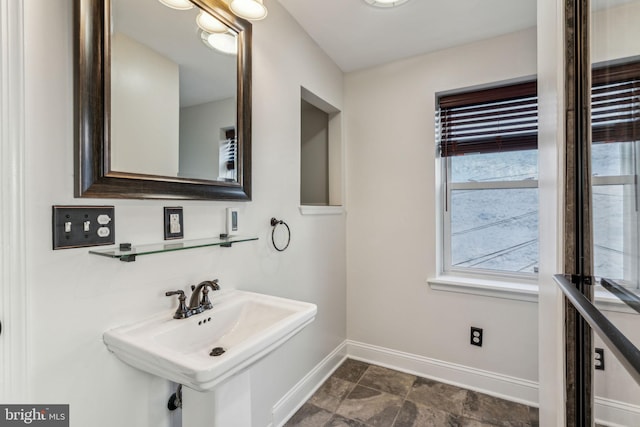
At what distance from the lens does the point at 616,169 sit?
72 cm

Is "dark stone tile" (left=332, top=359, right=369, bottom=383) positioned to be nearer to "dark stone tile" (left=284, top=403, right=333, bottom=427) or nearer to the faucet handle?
"dark stone tile" (left=284, top=403, right=333, bottom=427)

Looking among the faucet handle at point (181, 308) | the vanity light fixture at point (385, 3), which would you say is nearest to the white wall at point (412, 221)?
the vanity light fixture at point (385, 3)

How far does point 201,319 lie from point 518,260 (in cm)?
207

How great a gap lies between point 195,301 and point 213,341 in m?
0.19

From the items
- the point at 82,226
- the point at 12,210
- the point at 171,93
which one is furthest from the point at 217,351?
the point at 171,93

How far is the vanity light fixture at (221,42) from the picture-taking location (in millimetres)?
1285

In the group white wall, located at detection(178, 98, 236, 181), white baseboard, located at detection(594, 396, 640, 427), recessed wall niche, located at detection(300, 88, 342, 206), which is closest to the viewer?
white baseboard, located at detection(594, 396, 640, 427)

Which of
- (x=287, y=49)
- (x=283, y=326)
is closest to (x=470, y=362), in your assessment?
(x=283, y=326)

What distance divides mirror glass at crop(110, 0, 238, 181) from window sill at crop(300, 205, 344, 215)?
65 cm

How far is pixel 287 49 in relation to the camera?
178 cm

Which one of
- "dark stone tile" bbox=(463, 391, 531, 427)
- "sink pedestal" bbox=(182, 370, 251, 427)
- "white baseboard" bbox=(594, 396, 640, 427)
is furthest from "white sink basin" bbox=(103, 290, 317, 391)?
"dark stone tile" bbox=(463, 391, 531, 427)

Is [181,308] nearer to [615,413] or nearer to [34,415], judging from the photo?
[34,415]

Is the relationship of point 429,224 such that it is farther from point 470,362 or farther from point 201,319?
point 201,319

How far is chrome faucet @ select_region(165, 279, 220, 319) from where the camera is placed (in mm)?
1082
